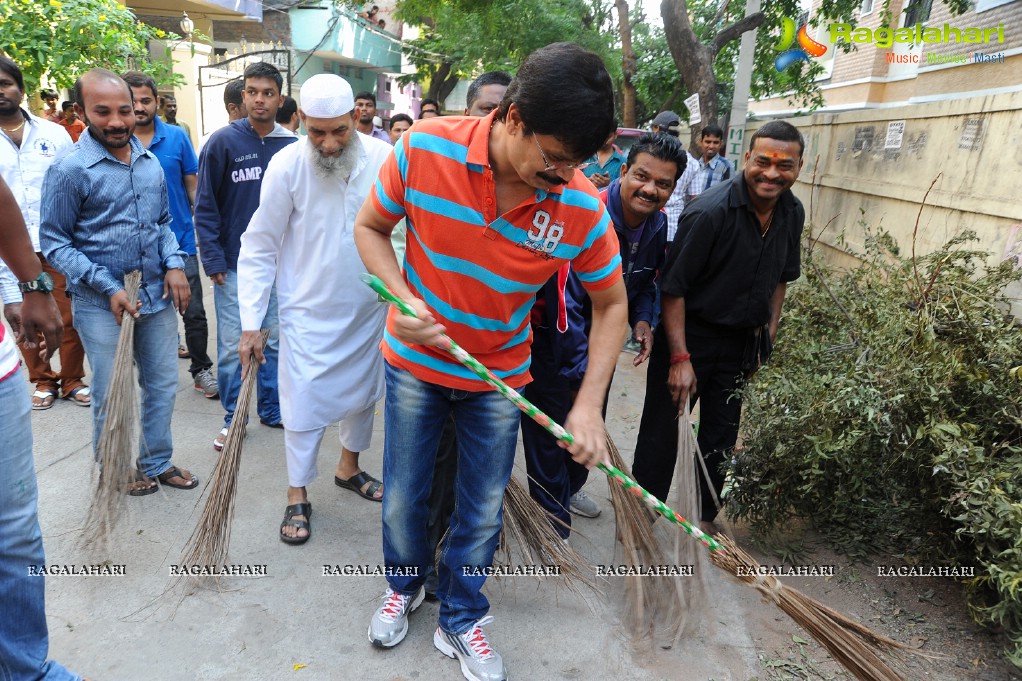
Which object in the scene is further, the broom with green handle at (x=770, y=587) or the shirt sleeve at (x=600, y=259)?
the shirt sleeve at (x=600, y=259)

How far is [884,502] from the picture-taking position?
286cm

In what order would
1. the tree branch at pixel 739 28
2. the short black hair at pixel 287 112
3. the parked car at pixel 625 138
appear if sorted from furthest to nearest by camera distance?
the parked car at pixel 625 138 → the tree branch at pixel 739 28 → the short black hair at pixel 287 112

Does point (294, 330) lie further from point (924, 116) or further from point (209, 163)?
point (924, 116)

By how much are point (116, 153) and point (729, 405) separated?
2.72 m

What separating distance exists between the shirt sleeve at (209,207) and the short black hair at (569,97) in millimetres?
2545

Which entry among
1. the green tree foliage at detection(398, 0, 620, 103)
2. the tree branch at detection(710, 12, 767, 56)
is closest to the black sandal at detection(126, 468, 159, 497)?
the tree branch at detection(710, 12, 767, 56)

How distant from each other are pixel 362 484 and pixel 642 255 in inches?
64.2

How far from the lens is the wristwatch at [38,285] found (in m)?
1.82

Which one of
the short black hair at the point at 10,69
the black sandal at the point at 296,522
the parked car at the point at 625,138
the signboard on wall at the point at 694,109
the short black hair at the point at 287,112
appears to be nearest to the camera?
the black sandal at the point at 296,522

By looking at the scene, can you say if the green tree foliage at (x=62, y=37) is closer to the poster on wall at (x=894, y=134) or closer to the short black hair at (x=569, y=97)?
the short black hair at (x=569, y=97)

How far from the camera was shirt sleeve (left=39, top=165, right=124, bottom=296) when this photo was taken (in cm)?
271

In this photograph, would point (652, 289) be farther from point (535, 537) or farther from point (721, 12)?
point (721, 12)

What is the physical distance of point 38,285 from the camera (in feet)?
6.03

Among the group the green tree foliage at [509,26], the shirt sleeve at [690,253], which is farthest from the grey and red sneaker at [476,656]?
the green tree foliage at [509,26]
